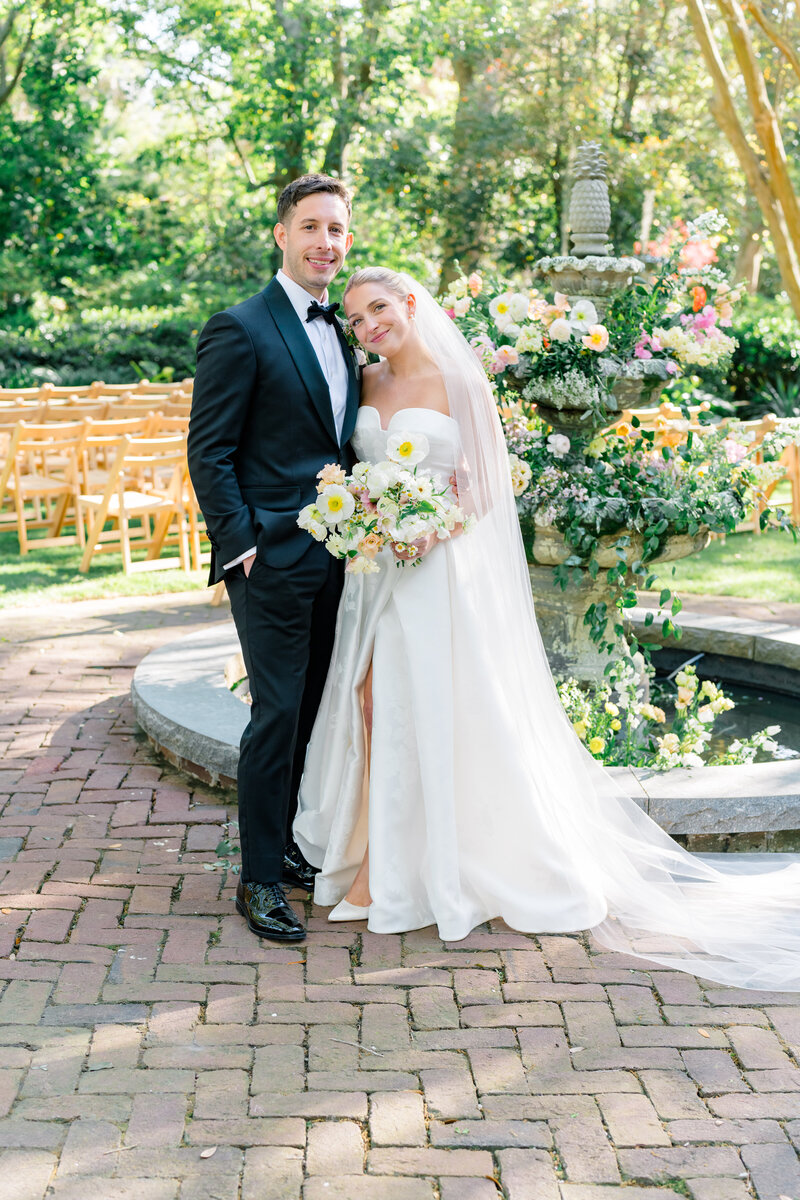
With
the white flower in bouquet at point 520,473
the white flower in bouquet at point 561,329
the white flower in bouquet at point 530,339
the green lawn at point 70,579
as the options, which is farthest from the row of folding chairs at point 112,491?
the white flower in bouquet at point 561,329

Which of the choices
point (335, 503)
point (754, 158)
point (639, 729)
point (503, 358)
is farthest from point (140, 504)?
point (754, 158)

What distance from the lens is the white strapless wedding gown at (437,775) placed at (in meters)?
3.45

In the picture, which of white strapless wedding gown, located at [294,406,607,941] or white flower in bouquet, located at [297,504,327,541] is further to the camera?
white strapless wedding gown, located at [294,406,607,941]

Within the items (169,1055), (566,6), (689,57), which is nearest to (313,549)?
(169,1055)

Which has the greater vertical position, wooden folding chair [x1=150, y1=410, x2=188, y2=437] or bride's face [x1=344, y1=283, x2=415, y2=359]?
bride's face [x1=344, y1=283, x2=415, y2=359]

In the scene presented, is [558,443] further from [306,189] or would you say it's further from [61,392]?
[61,392]

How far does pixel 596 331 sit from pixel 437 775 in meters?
1.87

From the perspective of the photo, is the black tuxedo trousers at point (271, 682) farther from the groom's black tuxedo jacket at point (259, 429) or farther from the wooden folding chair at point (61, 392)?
the wooden folding chair at point (61, 392)

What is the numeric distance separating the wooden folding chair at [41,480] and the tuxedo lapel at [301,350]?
5.83 metres

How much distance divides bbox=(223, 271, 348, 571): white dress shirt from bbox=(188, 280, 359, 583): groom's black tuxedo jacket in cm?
3

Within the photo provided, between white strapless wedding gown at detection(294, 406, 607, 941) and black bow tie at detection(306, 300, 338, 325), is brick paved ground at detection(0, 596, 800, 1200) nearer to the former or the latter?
white strapless wedding gown at detection(294, 406, 607, 941)

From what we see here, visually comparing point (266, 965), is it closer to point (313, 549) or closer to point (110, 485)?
point (313, 549)

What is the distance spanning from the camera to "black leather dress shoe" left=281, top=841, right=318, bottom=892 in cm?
374

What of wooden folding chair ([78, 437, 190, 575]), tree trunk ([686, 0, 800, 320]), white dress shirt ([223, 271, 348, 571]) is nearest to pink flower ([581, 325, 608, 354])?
white dress shirt ([223, 271, 348, 571])
